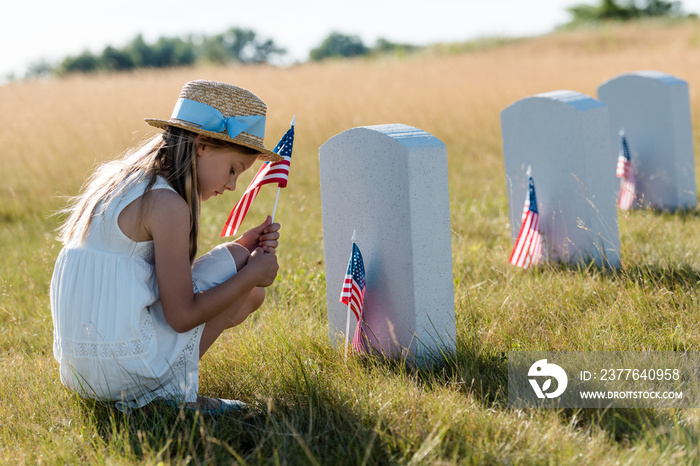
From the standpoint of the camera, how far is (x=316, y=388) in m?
2.57

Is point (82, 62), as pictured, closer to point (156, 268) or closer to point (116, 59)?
point (116, 59)

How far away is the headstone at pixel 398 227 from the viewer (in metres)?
2.72

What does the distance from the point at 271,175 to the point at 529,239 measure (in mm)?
1963

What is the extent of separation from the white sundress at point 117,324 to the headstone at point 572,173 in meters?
2.56

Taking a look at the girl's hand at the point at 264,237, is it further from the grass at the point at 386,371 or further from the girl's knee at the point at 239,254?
the grass at the point at 386,371

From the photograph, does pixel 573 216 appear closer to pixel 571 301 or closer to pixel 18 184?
pixel 571 301

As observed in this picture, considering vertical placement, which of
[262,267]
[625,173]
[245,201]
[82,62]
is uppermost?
[82,62]

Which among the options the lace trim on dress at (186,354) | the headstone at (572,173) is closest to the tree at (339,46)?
the headstone at (572,173)

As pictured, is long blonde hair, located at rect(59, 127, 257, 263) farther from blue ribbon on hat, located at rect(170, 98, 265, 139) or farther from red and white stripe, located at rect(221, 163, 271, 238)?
red and white stripe, located at rect(221, 163, 271, 238)

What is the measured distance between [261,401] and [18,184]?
6070mm

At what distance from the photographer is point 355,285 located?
9.40ft

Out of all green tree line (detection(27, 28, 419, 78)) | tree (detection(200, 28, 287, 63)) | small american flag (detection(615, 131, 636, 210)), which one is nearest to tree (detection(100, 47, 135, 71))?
green tree line (detection(27, 28, 419, 78))

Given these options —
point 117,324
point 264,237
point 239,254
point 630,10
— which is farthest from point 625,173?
point 630,10

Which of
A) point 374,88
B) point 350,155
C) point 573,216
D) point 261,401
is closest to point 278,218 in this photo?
point 573,216
